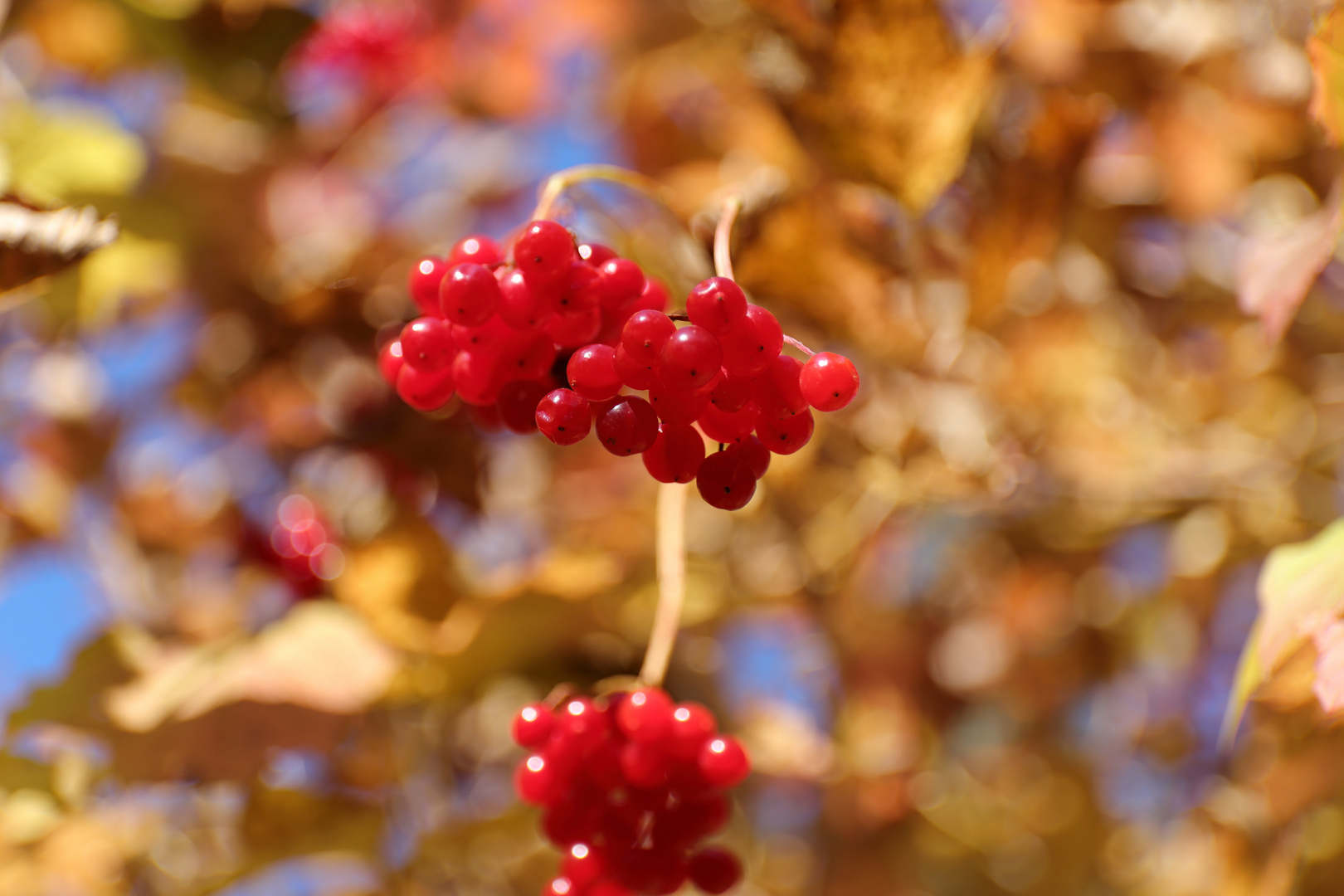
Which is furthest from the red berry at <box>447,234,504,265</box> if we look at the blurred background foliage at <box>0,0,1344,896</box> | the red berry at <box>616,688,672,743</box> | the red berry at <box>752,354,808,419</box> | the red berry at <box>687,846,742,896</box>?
the red berry at <box>687,846,742,896</box>

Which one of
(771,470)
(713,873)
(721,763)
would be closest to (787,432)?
(721,763)

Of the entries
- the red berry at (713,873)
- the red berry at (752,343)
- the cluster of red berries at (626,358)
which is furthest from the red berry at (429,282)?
the red berry at (713,873)

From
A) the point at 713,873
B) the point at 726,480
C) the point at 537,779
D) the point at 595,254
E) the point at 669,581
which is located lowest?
the point at 713,873

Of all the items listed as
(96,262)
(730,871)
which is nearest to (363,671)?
(730,871)

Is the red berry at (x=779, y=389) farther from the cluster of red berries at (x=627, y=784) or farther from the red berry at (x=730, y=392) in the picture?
the cluster of red berries at (x=627, y=784)

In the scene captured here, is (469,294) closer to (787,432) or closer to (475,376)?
(475,376)

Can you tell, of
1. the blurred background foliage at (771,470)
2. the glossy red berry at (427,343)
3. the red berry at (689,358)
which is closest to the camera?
Result: the red berry at (689,358)
